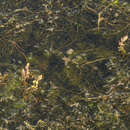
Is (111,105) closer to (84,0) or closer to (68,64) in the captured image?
(68,64)

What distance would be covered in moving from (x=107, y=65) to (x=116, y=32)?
1.18ft

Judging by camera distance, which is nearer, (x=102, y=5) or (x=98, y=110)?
(x=98, y=110)

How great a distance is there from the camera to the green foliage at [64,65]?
86.1 inches

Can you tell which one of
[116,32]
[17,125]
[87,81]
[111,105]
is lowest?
[17,125]

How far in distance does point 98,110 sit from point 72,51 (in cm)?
58

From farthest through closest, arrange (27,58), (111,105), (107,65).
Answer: (27,58)
(107,65)
(111,105)

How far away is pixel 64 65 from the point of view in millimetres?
2467

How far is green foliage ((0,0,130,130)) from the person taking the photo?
86.1 inches

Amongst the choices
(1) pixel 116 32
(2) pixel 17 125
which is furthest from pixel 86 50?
(2) pixel 17 125

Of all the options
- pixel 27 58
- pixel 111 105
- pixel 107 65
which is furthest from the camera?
pixel 27 58

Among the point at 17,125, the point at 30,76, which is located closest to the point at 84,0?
the point at 30,76

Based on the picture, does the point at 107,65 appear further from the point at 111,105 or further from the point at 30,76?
the point at 30,76

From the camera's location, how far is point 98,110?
220 centimetres

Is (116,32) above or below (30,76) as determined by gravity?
above
